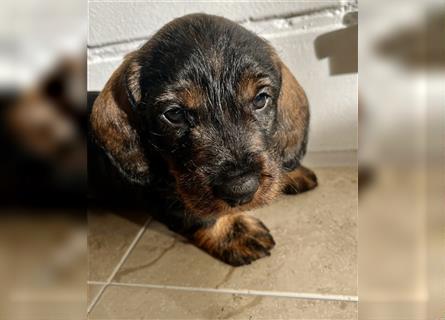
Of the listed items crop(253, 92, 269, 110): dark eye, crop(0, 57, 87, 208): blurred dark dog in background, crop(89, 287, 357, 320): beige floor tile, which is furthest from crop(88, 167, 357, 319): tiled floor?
crop(0, 57, 87, 208): blurred dark dog in background

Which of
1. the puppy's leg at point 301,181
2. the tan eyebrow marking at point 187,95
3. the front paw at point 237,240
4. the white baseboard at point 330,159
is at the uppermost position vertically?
the tan eyebrow marking at point 187,95

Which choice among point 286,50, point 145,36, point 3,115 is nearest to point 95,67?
point 145,36

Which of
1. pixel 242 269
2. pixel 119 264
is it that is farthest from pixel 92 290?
pixel 242 269

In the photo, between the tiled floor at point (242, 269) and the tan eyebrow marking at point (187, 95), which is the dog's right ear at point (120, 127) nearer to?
the tan eyebrow marking at point (187, 95)

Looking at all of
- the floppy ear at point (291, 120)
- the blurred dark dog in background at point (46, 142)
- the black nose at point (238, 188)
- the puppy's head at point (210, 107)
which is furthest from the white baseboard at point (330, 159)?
the blurred dark dog in background at point (46, 142)

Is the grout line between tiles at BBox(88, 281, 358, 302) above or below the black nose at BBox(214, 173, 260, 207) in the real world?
below

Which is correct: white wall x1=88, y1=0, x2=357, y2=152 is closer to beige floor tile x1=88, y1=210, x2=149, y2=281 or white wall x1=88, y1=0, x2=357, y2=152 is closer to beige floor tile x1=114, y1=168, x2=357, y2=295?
beige floor tile x1=114, y1=168, x2=357, y2=295

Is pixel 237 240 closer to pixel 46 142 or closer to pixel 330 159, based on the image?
pixel 330 159
